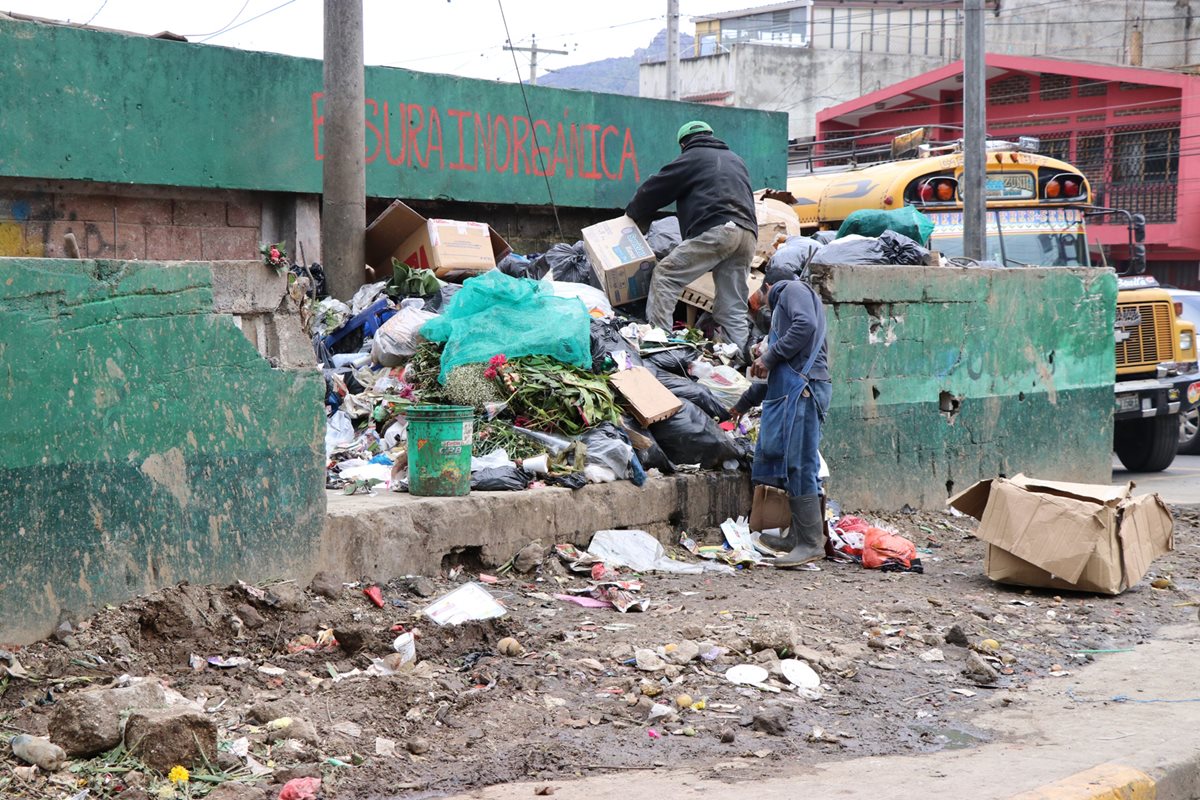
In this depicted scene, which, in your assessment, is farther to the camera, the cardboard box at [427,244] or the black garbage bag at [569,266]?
the black garbage bag at [569,266]

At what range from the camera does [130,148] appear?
803cm

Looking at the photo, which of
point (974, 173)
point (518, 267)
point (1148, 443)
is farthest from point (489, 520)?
point (1148, 443)

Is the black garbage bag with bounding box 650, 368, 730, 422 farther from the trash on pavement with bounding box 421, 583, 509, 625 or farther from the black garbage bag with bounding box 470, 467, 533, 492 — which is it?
the trash on pavement with bounding box 421, 583, 509, 625

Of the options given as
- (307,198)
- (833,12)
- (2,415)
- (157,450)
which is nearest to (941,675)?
(157,450)

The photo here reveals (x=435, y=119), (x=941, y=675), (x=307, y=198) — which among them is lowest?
(x=941, y=675)

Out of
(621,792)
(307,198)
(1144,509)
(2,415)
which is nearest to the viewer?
(621,792)

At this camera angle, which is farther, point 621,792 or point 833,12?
point 833,12

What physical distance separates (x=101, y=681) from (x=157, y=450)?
35.0 inches

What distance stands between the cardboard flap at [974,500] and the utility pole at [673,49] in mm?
17678

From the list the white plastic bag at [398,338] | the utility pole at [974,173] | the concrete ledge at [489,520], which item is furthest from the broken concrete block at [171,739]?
the utility pole at [974,173]

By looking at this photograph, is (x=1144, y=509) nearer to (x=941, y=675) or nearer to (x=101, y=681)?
(x=941, y=675)

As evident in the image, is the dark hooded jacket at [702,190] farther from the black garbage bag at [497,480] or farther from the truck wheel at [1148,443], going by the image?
the truck wheel at [1148,443]

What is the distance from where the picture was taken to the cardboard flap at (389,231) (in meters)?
8.88

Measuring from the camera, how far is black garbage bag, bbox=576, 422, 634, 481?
6.91m
